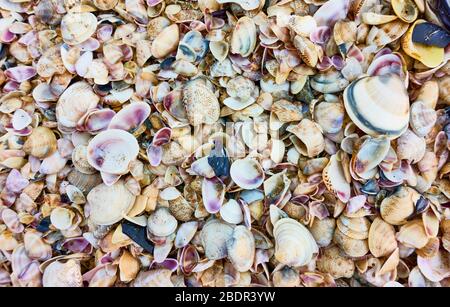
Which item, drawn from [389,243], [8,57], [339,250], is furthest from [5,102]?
[389,243]

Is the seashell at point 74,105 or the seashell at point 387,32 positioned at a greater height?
the seashell at point 387,32

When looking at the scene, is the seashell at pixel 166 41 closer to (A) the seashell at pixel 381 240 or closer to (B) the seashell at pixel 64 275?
(B) the seashell at pixel 64 275

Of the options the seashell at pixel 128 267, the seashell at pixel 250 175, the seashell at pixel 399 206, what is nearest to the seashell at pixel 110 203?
the seashell at pixel 128 267

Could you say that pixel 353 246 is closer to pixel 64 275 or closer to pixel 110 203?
pixel 110 203

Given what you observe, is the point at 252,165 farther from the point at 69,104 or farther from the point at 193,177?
the point at 69,104

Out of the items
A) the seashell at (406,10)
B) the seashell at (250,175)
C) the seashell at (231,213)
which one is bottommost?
the seashell at (231,213)

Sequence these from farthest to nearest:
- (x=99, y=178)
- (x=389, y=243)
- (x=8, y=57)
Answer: (x=8, y=57), (x=99, y=178), (x=389, y=243)

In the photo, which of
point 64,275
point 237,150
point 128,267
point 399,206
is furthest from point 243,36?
point 64,275
